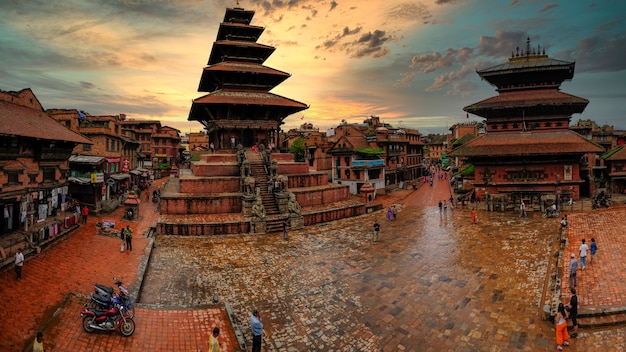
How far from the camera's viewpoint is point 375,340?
429 inches

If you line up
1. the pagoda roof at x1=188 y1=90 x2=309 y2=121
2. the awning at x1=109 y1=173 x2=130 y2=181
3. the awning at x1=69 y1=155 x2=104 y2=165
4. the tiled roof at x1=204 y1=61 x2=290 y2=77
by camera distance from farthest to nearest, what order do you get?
the awning at x1=109 y1=173 x2=130 y2=181
the tiled roof at x1=204 y1=61 x2=290 y2=77
the pagoda roof at x1=188 y1=90 x2=309 y2=121
the awning at x1=69 y1=155 x2=104 y2=165

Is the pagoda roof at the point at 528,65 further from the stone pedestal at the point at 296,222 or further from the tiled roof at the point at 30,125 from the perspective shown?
the tiled roof at the point at 30,125

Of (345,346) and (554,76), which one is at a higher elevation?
(554,76)

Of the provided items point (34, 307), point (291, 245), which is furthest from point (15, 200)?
point (291, 245)

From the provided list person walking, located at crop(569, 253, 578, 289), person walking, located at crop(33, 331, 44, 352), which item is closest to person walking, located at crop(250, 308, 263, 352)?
person walking, located at crop(33, 331, 44, 352)

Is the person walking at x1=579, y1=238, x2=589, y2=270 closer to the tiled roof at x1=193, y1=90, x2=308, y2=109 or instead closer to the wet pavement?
the wet pavement

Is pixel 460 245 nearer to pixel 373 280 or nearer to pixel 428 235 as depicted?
pixel 428 235

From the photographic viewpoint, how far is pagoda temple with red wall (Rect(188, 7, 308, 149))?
32375 millimetres

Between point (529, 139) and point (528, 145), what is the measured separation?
4.56 feet

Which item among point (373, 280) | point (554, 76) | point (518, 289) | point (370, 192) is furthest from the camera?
point (370, 192)

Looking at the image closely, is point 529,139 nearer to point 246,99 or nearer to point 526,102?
point 526,102

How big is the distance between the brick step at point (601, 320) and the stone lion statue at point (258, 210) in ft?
57.0

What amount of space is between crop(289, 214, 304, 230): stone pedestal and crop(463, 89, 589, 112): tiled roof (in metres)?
19.8

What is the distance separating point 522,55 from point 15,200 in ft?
133
